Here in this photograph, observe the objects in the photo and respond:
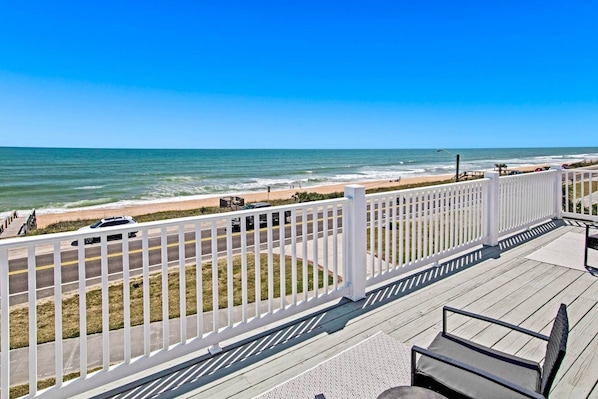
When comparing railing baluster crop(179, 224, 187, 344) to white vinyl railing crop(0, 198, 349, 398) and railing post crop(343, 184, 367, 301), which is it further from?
railing post crop(343, 184, 367, 301)

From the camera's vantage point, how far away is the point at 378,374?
1.91 metres

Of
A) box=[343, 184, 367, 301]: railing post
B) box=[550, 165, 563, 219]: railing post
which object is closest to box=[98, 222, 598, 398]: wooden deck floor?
box=[343, 184, 367, 301]: railing post

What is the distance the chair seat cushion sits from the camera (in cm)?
Answer: 129

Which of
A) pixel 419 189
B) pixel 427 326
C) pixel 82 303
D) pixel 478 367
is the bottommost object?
pixel 427 326

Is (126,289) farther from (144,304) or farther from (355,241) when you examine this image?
(355,241)

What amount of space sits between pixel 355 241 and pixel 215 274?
1.26 metres

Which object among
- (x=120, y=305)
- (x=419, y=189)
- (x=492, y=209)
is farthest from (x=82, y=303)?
(x=492, y=209)

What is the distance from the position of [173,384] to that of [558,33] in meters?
20.8

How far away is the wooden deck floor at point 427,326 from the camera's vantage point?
190 cm

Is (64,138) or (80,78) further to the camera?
(64,138)

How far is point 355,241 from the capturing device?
2.89 metres

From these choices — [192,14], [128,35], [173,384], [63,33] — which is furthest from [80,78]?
[173,384]

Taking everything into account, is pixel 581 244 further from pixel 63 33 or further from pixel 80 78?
pixel 80 78

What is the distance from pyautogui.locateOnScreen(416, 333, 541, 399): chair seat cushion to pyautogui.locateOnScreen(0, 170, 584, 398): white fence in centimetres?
126
